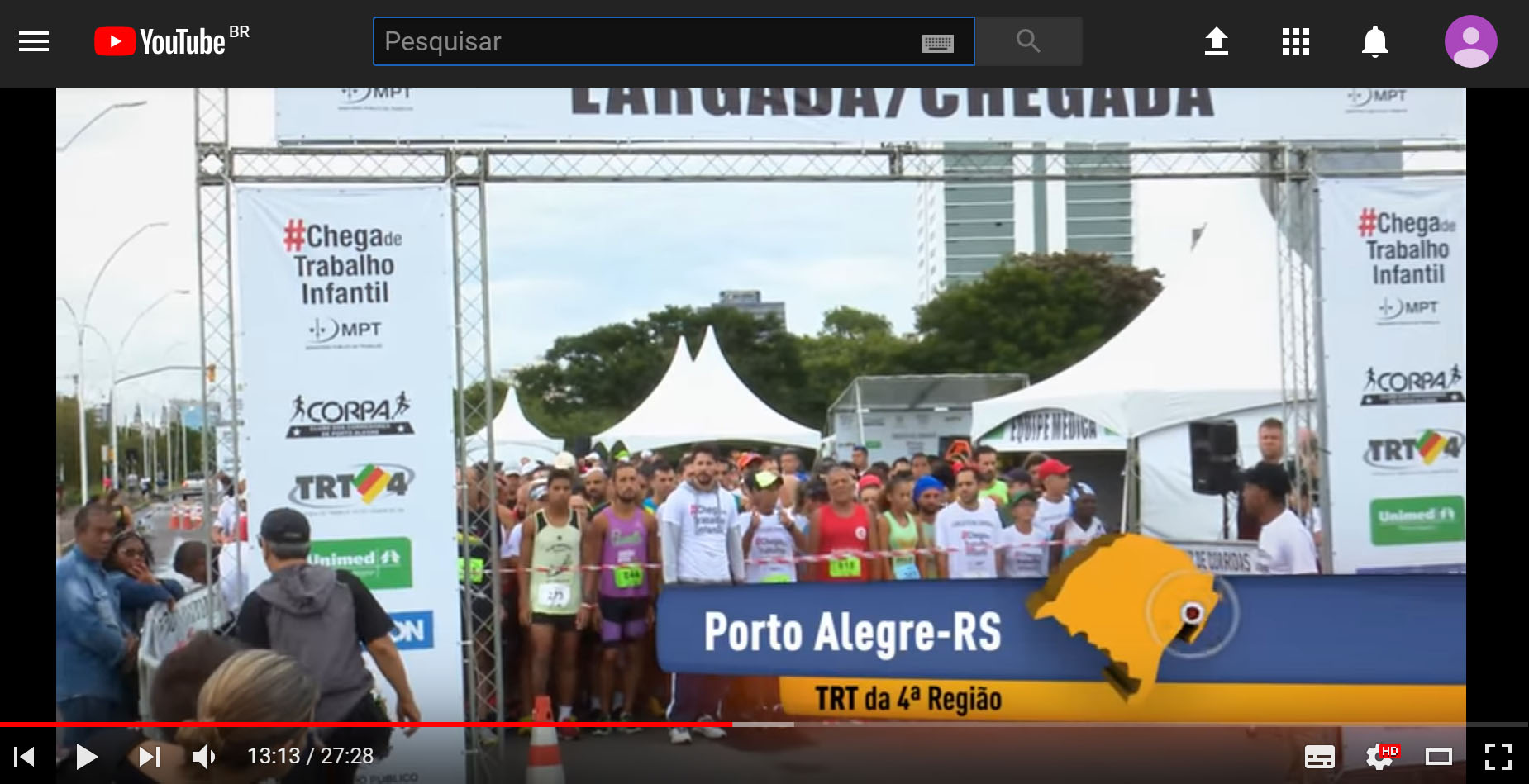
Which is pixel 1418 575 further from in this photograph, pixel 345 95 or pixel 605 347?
pixel 605 347

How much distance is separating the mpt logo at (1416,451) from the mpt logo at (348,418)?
4.53m

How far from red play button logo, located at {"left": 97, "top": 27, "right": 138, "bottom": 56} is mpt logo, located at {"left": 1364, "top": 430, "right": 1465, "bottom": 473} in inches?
220

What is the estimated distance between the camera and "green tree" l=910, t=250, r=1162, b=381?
28938 mm

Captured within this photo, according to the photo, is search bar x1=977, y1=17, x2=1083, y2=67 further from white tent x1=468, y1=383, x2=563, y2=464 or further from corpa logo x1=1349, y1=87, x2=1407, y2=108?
white tent x1=468, y1=383, x2=563, y2=464

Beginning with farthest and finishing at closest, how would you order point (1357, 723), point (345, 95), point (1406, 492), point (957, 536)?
1. point (957, 536)
2. point (1406, 492)
3. point (345, 95)
4. point (1357, 723)

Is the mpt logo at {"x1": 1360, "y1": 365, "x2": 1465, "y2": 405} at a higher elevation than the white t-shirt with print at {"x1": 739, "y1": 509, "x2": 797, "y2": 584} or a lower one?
higher

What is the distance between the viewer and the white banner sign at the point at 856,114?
5.59m

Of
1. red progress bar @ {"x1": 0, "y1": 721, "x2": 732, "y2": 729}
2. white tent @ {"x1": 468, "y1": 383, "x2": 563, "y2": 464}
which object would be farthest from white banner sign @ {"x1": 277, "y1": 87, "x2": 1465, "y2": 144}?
white tent @ {"x1": 468, "y1": 383, "x2": 563, "y2": 464}

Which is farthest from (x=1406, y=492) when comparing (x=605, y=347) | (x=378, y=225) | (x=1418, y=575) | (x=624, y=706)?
(x=605, y=347)

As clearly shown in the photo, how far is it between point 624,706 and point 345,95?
11.7 feet

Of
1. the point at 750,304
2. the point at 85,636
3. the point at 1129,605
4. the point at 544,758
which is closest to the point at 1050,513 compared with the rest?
the point at 1129,605

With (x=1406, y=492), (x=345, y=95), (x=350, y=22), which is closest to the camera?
(x=350, y=22)

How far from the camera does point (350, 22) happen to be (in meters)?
4.02
